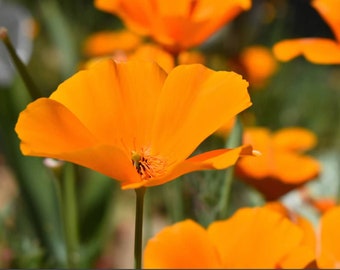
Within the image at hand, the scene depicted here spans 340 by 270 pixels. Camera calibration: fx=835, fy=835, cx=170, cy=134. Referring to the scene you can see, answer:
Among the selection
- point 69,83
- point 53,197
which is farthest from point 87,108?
point 53,197

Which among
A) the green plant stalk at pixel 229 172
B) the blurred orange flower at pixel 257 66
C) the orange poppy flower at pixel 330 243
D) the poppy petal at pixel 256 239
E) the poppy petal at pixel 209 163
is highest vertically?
the poppy petal at pixel 209 163

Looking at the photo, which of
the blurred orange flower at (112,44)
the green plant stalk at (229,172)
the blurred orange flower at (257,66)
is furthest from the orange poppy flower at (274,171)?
the blurred orange flower at (257,66)

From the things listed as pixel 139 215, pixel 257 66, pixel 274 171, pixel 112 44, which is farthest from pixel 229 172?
pixel 257 66

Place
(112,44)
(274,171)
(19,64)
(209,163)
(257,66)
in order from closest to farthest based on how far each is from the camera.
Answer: (209,163)
(19,64)
(274,171)
(112,44)
(257,66)

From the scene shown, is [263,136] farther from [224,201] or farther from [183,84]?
[183,84]

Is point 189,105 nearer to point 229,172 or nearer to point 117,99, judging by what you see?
point 117,99

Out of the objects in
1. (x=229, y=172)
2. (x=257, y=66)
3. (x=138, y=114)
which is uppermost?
(x=138, y=114)

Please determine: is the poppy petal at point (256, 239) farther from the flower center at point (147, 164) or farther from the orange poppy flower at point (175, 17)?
the orange poppy flower at point (175, 17)

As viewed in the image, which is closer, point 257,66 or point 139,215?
point 139,215
